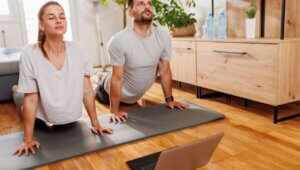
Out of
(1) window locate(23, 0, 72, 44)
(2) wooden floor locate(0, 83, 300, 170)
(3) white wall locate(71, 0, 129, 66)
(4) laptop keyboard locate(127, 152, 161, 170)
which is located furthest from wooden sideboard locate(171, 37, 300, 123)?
(1) window locate(23, 0, 72, 44)

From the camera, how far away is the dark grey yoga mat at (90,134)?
1446 millimetres

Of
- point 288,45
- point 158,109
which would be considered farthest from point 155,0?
point 288,45

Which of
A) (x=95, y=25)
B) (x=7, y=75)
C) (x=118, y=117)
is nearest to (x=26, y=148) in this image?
(x=118, y=117)

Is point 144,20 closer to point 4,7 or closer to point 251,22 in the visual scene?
point 251,22

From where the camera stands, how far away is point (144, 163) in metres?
1.35

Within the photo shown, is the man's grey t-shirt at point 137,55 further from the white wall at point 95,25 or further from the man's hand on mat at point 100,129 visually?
the white wall at point 95,25

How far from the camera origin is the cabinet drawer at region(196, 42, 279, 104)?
182cm

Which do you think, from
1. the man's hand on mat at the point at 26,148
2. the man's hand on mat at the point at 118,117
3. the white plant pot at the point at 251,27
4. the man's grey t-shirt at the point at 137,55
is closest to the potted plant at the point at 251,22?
the white plant pot at the point at 251,27

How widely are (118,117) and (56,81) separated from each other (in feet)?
1.61

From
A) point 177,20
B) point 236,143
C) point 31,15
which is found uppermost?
point 31,15

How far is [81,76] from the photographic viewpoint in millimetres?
1691

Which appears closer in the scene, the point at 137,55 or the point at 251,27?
the point at 137,55

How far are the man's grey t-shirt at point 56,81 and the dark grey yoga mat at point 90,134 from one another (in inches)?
4.5

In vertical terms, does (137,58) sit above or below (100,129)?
above
